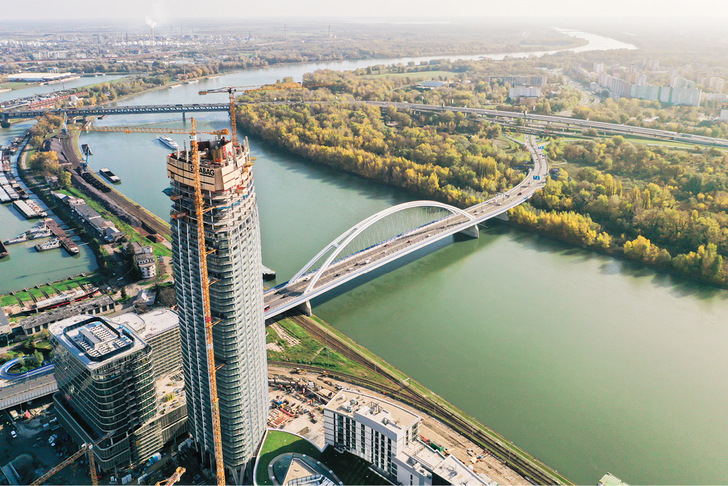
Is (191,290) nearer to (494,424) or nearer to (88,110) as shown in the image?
(494,424)

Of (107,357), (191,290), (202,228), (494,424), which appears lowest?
(494,424)

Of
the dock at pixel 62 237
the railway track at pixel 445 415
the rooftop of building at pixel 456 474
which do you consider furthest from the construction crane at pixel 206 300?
the dock at pixel 62 237

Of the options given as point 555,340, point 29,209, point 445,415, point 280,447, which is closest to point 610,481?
point 445,415

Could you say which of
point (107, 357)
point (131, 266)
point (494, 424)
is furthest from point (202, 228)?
point (131, 266)

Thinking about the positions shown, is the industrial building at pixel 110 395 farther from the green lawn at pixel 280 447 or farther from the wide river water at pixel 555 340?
the wide river water at pixel 555 340

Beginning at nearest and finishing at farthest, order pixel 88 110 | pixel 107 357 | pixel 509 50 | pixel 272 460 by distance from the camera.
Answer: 1. pixel 107 357
2. pixel 272 460
3. pixel 88 110
4. pixel 509 50

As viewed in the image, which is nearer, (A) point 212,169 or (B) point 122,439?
(A) point 212,169

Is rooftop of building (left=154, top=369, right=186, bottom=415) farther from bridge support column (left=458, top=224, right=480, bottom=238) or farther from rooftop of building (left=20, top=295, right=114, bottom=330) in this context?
bridge support column (left=458, top=224, right=480, bottom=238)
